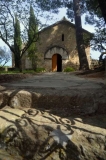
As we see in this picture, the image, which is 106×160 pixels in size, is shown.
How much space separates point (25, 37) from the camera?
72.7 feet

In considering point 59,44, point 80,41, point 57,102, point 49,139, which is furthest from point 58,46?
Result: point 49,139

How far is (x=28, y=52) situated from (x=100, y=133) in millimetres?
21529

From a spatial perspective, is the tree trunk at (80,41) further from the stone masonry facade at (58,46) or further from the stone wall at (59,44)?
the stone wall at (59,44)

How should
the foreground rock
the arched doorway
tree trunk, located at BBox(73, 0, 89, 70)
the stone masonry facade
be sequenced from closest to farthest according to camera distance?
the foreground rock < tree trunk, located at BBox(73, 0, 89, 70) < the stone masonry facade < the arched doorway

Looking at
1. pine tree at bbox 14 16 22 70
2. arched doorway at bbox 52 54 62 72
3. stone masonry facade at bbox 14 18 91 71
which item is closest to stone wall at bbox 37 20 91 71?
stone masonry facade at bbox 14 18 91 71

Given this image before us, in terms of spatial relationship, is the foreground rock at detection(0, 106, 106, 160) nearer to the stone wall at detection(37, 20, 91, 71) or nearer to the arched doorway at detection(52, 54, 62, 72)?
the stone wall at detection(37, 20, 91, 71)

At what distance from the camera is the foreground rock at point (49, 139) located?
3111 mm

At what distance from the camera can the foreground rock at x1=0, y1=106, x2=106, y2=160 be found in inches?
122

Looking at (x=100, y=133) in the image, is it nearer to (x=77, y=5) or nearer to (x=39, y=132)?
(x=39, y=132)

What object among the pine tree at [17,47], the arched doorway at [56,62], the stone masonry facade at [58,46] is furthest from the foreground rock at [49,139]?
the arched doorway at [56,62]

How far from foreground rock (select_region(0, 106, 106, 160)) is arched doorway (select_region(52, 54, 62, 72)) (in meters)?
22.1

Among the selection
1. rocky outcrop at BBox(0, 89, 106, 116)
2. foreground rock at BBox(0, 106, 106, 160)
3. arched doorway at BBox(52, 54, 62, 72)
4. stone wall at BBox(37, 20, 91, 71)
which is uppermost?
stone wall at BBox(37, 20, 91, 71)

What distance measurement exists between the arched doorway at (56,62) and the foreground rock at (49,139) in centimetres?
2212

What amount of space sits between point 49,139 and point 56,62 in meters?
23.2
